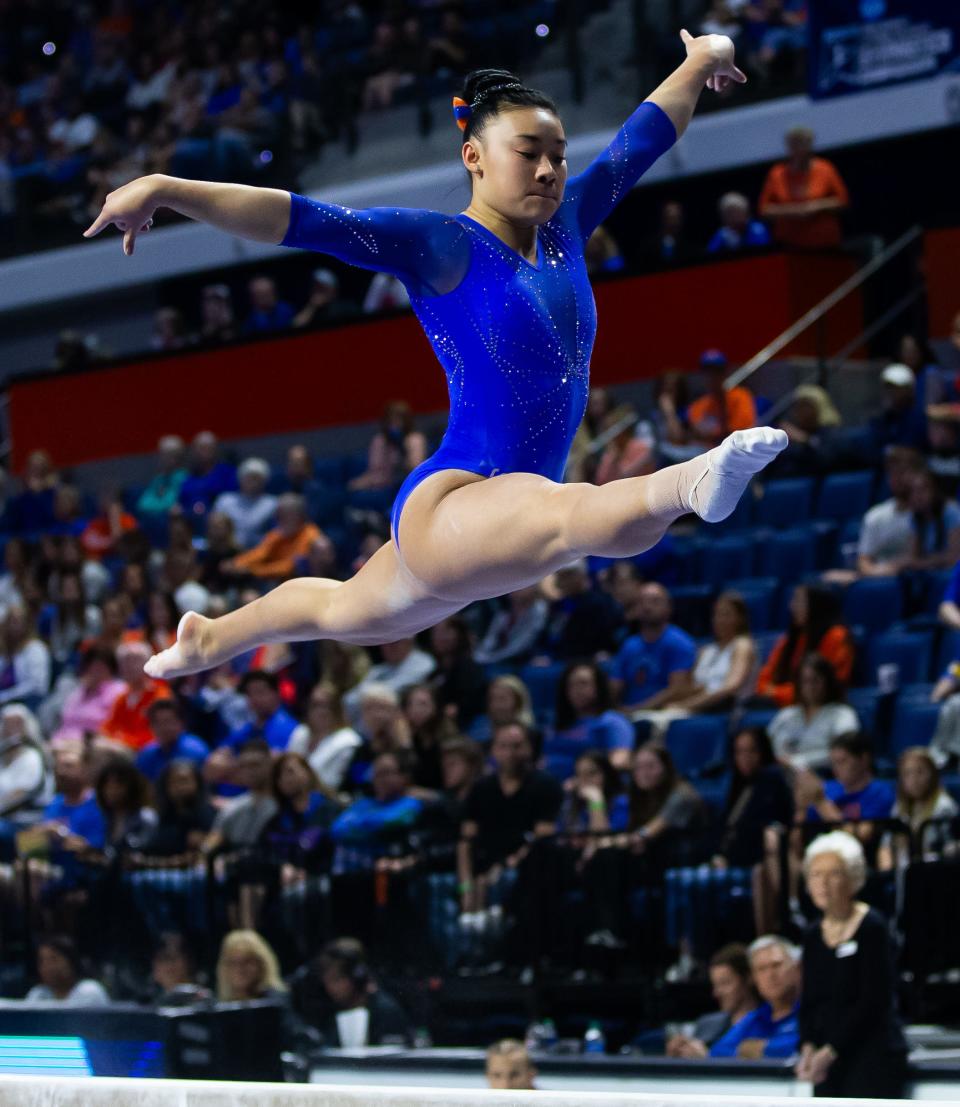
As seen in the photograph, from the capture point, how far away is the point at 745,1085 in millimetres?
6094

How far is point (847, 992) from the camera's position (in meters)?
5.96

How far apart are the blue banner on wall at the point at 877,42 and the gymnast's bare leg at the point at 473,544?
23.5ft

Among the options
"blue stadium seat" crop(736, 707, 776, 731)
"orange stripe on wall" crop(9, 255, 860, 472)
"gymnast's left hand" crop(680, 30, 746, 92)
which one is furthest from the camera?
"orange stripe on wall" crop(9, 255, 860, 472)

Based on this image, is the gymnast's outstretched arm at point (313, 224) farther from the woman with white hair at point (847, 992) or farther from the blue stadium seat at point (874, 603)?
the blue stadium seat at point (874, 603)

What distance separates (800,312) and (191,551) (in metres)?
3.96

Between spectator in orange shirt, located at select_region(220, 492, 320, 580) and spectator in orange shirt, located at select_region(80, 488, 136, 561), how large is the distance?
1500mm

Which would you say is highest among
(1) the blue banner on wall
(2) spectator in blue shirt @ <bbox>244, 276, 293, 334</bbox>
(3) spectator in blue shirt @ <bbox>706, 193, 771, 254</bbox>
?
(1) the blue banner on wall

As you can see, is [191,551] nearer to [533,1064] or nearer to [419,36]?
[419,36]

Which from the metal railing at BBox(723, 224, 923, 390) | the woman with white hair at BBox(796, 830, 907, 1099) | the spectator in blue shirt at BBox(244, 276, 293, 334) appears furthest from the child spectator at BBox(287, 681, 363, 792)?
the spectator in blue shirt at BBox(244, 276, 293, 334)

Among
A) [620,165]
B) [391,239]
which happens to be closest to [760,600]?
[620,165]

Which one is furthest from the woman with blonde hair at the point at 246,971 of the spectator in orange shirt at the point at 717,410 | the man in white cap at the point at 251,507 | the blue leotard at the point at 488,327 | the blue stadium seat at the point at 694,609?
the man in white cap at the point at 251,507

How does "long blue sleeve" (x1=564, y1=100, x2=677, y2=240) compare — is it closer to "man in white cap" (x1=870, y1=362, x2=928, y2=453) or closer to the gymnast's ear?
the gymnast's ear

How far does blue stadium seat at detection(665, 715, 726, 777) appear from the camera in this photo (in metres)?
8.39

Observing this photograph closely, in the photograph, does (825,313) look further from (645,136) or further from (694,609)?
(645,136)
